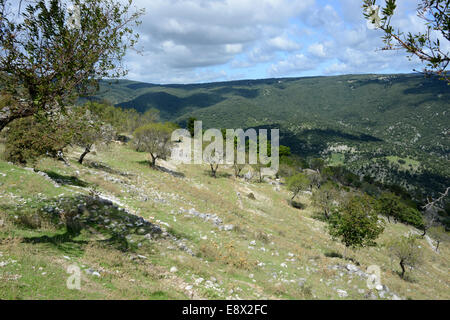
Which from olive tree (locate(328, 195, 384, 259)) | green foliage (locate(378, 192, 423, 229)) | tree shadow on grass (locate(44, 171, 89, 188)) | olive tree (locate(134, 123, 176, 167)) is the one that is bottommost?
green foliage (locate(378, 192, 423, 229))

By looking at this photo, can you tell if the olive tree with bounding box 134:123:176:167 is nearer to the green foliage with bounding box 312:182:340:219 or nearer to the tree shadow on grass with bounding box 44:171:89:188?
the tree shadow on grass with bounding box 44:171:89:188

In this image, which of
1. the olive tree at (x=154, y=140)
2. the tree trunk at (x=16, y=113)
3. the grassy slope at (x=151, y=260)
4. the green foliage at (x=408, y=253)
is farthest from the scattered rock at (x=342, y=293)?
the olive tree at (x=154, y=140)

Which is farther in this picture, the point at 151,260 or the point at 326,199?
the point at 326,199

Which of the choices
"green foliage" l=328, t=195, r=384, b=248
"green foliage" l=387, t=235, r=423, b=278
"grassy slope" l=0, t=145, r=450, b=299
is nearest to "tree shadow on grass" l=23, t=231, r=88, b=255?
"grassy slope" l=0, t=145, r=450, b=299

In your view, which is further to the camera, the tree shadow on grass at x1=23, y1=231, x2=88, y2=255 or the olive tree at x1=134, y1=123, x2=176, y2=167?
the olive tree at x1=134, y1=123, x2=176, y2=167

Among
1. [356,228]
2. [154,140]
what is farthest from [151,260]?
[154,140]

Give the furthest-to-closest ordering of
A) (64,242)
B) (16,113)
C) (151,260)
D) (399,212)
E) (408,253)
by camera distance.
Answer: (399,212), (408,253), (151,260), (64,242), (16,113)

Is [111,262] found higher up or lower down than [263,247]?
higher up

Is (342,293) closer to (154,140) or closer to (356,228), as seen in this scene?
(356,228)
